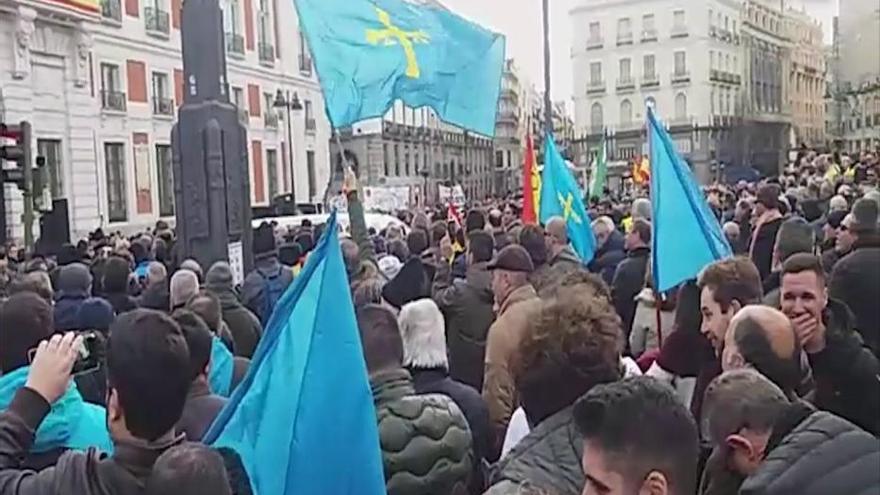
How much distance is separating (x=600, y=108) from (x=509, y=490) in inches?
3166

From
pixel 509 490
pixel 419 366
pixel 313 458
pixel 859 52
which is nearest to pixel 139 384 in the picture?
pixel 313 458

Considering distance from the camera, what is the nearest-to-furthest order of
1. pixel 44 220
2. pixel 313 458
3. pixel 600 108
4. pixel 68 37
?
pixel 313 458
pixel 44 220
pixel 68 37
pixel 600 108

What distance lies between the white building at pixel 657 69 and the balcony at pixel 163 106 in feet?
143

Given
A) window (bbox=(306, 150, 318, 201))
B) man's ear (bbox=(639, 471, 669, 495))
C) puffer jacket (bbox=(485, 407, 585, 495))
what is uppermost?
window (bbox=(306, 150, 318, 201))

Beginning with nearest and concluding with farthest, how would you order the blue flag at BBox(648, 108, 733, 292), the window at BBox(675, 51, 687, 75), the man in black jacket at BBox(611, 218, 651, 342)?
the blue flag at BBox(648, 108, 733, 292), the man in black jacket at BBox(611, 218, 651, 342), the window at BBox(675, 51, 687, 75)

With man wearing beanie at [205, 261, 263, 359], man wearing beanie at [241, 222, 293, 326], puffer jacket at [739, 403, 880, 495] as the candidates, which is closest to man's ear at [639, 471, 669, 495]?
puffer jacket at [739, 403, 880, 495]

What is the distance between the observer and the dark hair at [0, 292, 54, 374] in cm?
397

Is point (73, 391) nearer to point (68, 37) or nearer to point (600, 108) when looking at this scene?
point (68, 37)

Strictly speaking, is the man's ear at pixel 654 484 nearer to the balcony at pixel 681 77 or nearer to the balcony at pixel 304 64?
the balcony at pixel 304 64

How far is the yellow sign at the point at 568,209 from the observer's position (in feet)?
33.3

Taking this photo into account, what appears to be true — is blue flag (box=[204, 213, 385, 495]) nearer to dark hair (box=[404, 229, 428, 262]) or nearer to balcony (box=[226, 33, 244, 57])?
dark hair (box=[404, 229, 428, 262])

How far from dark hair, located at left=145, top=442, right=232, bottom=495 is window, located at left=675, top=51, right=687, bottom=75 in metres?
75.8

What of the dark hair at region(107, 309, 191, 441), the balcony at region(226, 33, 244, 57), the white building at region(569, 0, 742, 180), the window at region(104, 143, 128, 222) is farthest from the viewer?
the white building at region(569, 0, 742, 180)

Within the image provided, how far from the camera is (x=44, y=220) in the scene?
1484 cm
